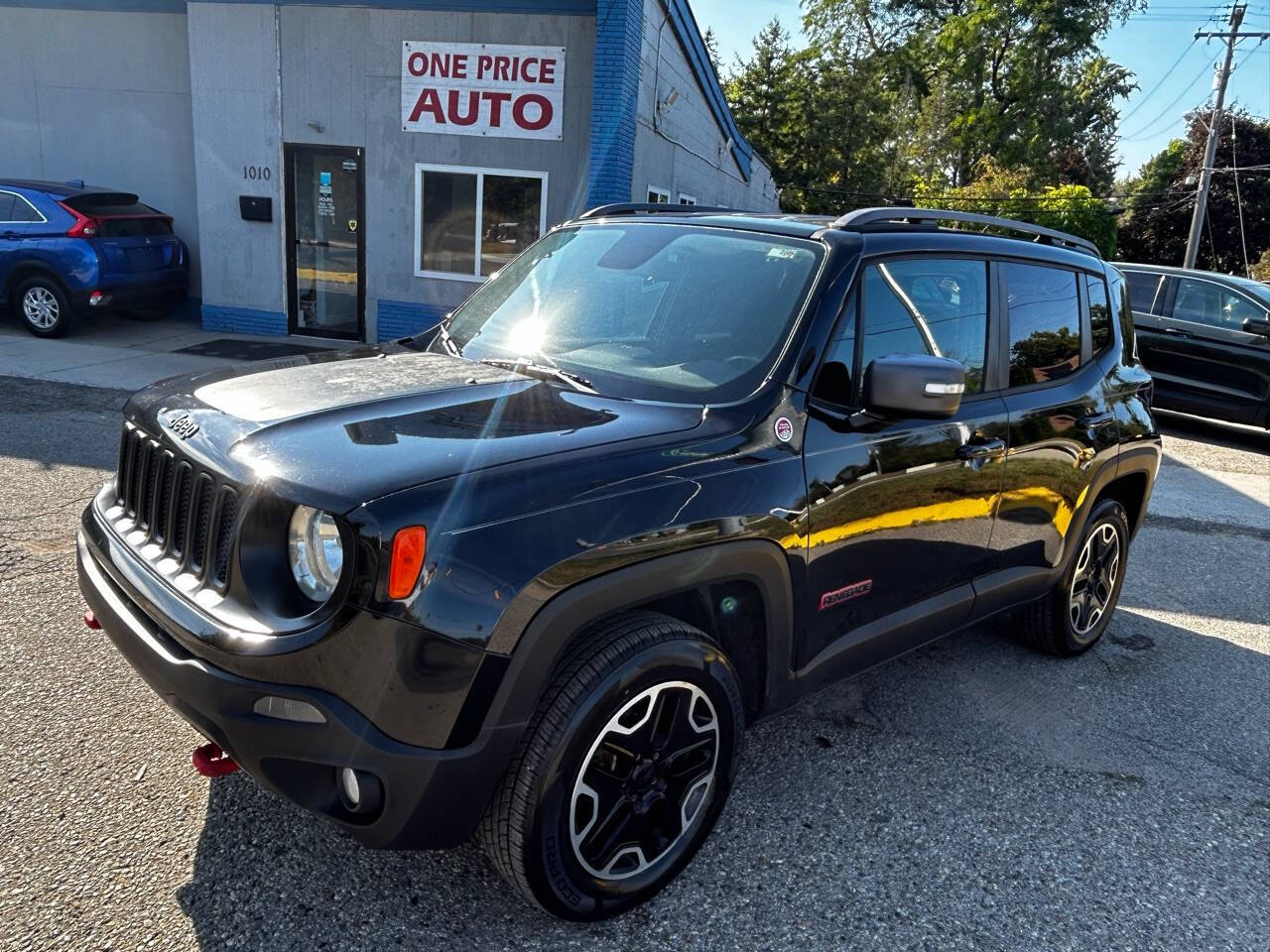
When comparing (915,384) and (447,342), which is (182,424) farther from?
(915,384)

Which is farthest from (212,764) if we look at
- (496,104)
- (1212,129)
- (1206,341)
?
(1212,129)

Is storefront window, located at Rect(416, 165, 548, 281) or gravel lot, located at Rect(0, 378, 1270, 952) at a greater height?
storefront window, located at Rect(416, 165, 548, 281)

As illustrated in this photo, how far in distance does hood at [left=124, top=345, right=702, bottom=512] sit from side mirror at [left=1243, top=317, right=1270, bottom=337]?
1001 cm

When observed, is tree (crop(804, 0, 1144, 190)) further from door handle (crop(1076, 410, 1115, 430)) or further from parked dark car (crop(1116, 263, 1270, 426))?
door handle (crop(1076, 410, 1115, 430))

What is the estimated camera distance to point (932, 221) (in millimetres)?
3576

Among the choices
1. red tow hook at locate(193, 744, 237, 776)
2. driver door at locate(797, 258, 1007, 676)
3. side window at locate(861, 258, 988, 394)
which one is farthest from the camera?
side window at locate(861, 258, 988, 394)

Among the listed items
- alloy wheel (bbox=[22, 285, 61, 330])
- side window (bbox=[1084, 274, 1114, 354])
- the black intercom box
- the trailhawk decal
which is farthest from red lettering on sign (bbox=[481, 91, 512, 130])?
the trailhawk decal

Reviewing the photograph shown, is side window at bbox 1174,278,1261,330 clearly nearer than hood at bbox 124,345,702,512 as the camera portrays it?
No

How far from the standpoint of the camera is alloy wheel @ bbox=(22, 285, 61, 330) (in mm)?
11023

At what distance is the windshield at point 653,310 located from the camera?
2.90m

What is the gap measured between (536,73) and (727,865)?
10.3 meters

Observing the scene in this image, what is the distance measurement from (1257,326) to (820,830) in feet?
32.4

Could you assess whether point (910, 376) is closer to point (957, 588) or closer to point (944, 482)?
point (944, 482)

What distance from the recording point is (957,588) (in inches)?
136
